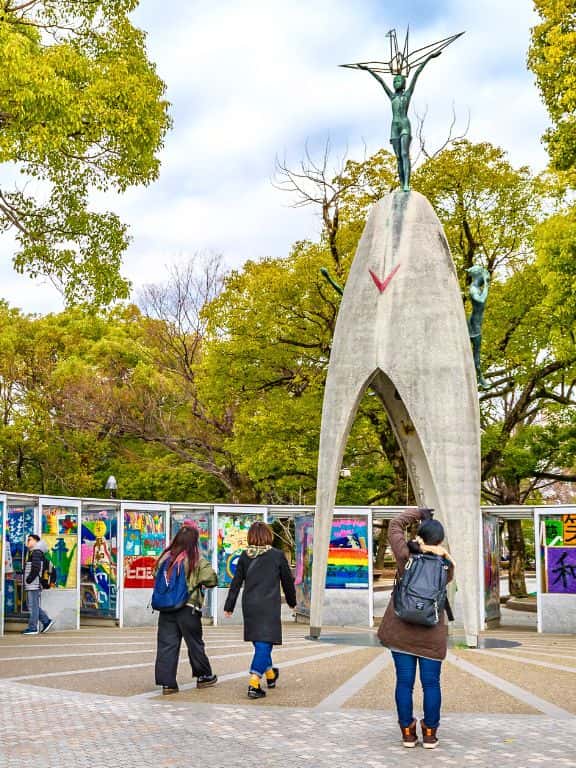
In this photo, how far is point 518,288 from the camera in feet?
79.6

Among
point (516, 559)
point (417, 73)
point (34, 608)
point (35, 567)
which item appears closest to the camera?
point (417, 73)

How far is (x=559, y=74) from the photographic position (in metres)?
17.5

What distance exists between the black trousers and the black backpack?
8.77 ft

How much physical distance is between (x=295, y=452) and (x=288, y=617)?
188 inches

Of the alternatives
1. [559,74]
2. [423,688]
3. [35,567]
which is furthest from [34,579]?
[559,74]

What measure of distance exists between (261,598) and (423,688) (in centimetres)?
239

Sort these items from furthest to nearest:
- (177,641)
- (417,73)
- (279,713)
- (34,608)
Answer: (34,608) → (417,73) → (177,641) → (279,713)

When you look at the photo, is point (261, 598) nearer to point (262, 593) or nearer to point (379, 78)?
point (262, 593)

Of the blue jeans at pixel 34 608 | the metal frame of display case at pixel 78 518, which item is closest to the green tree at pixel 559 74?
the metal frame of display case at pixel 78 518

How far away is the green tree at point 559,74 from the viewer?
56.3ft

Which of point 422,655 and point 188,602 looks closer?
point 422,655

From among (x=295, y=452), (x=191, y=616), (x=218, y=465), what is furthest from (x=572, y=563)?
(x=218, y=465)

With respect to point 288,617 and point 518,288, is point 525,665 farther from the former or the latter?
point 518,288

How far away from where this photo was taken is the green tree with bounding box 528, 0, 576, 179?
17.2 metres
